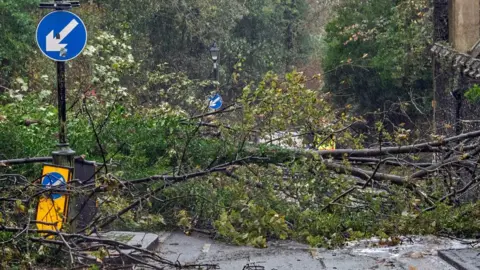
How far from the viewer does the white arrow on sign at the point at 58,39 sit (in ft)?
31.3

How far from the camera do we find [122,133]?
1261 cm

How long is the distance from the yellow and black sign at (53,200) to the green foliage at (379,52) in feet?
50.9

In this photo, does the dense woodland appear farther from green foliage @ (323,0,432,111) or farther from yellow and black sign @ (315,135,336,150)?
green foliage @ (323,0,432,111)

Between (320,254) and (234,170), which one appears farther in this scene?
(234,170)

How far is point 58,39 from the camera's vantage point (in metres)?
9.56

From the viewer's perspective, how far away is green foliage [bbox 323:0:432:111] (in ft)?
80.0

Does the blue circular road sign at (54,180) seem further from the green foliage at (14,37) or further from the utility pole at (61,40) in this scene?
the green foliage at (14,37)

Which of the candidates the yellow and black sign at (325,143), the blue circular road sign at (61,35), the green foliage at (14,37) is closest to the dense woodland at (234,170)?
the yellow and black sign at (325,143)

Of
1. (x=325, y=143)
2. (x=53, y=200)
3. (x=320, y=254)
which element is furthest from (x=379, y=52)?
(x=53, y=200)

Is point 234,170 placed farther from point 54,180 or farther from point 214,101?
point 214,101

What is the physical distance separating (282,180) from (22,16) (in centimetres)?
1397

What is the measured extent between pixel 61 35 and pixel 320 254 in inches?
161

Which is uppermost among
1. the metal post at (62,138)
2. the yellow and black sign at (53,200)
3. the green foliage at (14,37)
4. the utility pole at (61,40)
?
the green foliage at (14,37)

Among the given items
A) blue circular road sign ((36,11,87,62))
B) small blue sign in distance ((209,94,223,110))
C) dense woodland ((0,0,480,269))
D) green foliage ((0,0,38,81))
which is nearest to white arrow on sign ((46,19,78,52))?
blue circular road sign ((36,11,87,62))
